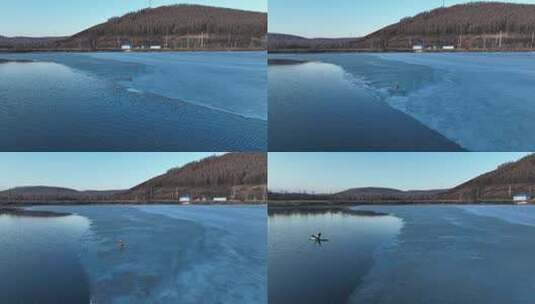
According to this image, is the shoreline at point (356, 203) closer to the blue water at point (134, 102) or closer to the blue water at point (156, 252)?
the blue water at point (156, 252)

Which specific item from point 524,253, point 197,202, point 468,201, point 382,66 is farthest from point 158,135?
point 524,253

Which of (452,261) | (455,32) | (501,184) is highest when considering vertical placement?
(455,32)

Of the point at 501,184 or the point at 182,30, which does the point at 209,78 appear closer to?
the point at 182,30

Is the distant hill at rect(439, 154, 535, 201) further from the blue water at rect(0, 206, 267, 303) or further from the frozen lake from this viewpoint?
the blue water at rect(0, 206, 267, 303)

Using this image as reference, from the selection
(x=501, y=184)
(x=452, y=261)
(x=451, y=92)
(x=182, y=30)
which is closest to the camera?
(x=452, y=261)

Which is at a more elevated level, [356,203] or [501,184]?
[501,184]

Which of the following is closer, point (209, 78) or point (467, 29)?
point (467, 29)

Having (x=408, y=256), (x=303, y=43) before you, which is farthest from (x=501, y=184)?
(x=303, y=43)
